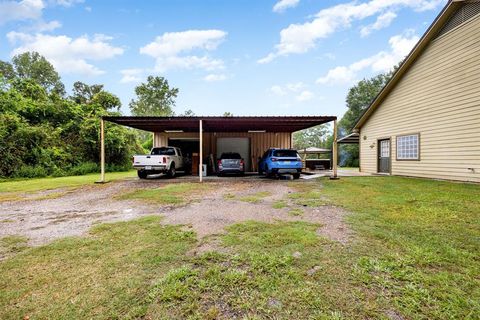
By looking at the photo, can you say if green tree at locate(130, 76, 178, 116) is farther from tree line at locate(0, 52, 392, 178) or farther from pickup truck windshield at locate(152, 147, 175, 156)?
pickup truck windshield at locate(152, 147, 175, 156)

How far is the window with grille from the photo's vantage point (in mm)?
10977

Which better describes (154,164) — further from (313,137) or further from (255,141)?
(313,137)

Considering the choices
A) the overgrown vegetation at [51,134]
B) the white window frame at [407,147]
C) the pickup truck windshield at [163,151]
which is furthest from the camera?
the pickup truck windshield at [163,151]

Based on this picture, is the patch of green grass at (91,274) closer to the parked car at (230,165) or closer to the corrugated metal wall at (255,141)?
the parked car at (230,165)

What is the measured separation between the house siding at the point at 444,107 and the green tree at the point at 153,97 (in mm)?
34748

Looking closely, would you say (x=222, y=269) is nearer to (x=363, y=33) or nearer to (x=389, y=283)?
(x=389, y=283)

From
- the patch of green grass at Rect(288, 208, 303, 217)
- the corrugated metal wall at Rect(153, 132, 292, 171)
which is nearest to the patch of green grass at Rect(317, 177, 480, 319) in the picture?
the patch of green grass at Rect(288, 208, 303, 217)

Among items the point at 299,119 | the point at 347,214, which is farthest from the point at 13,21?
the point at 347,214

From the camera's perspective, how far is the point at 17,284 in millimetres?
2297

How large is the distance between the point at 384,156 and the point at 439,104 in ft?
13.7

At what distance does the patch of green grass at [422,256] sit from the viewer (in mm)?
1939

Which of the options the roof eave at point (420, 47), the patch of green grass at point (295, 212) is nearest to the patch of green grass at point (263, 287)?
the patch of green grass at point (295, 212)

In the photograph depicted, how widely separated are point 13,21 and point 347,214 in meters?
35.1

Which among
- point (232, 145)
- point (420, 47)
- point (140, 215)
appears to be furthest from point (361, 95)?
point (140, 215)
